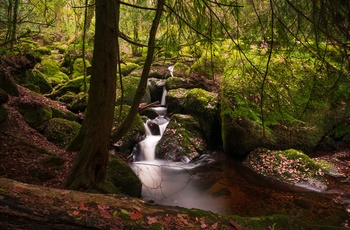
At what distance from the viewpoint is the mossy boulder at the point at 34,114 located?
7292 mm

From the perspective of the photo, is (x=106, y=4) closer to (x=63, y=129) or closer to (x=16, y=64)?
(x=63, y=129)

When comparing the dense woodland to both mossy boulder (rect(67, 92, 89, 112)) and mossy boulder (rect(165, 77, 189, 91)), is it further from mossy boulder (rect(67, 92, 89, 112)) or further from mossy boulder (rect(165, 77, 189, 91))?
mossy boulder (rect(165, 77, 189, 91))

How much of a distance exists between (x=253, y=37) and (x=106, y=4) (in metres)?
2.23

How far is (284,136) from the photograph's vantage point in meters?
9.82

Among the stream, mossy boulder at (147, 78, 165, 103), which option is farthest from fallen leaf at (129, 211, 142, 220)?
mossy boulder at (147, 78, 165, 103)

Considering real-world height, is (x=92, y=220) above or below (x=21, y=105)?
below

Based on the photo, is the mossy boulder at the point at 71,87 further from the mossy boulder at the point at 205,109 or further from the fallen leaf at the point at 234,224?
the fallen leaf at the point at 234,224

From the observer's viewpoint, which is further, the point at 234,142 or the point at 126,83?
the point at 126,83

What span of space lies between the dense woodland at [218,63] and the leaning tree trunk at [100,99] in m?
0.01

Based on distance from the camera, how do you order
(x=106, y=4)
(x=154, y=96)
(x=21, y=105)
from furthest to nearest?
(x=154, y=96), (x=21, y=105), (x=106, y=4)

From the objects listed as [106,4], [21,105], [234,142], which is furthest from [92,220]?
[234,142]

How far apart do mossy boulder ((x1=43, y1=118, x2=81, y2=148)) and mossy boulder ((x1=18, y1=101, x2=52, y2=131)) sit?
0.72ft

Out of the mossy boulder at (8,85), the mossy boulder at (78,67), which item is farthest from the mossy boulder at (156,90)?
the mossy boulder at (8,85)

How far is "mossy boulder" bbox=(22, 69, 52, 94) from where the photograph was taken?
11030mm
